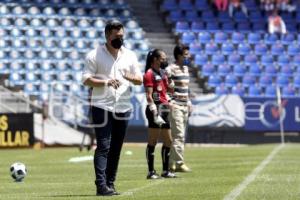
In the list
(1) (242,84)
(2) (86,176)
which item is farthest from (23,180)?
(1) (242,84)

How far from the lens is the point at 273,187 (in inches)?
455

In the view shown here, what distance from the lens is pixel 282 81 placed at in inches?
1437

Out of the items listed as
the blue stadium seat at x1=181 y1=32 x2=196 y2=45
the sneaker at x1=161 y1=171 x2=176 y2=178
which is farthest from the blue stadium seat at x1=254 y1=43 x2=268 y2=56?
the sneaker at x1=161 y1=171 x2=176 y2=178

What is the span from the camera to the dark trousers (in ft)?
35.8

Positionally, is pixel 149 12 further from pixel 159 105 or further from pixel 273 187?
pixel 273 187

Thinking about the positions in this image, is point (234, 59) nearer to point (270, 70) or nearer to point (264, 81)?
point (270, 70)

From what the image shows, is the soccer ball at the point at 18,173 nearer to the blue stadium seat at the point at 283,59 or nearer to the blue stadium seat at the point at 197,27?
the blue stadium seat at the point at 197,27

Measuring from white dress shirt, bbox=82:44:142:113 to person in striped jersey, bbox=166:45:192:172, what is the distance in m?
4.62

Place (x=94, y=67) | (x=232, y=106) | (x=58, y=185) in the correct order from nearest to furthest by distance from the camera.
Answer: (x=94, y=67), (x=58, y=185), (x=232, y=106)

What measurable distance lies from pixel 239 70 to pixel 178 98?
20.9m

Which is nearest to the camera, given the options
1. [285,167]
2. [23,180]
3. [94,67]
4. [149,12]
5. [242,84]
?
[94,67]

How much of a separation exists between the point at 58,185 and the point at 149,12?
2625 centimetres

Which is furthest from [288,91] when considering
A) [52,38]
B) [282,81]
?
[52,38]

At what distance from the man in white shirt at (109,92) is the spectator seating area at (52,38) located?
67.6 ft
